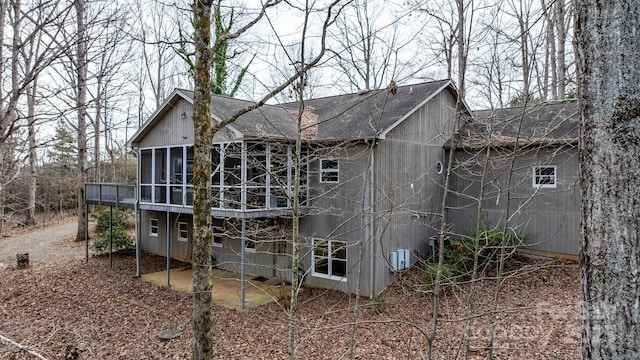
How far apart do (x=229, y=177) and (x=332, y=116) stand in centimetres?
462

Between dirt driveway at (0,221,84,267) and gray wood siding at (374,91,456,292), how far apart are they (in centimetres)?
1265

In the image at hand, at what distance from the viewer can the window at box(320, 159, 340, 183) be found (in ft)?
35.2

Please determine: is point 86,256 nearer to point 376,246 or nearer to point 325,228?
→ point 325,228

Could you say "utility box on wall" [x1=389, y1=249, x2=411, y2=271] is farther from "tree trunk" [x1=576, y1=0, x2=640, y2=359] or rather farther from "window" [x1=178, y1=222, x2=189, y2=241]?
"tree trunk" [x1=576, y1=0, x2=640, y2=359]

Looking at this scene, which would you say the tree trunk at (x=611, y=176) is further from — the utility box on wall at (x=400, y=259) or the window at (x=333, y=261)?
the window at (x=333, y=261)

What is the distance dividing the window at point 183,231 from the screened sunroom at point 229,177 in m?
1.84

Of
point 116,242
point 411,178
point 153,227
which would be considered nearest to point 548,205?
point 411,178

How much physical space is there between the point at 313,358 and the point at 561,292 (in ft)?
21.1

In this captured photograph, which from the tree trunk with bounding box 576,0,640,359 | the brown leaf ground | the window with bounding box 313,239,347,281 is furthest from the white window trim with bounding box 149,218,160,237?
the tree trunk with bounding box 576,0,640,359

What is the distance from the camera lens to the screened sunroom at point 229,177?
10.1 meters

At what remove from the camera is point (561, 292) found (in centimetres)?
924

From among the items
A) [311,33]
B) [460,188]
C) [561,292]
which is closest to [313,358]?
[311,33]

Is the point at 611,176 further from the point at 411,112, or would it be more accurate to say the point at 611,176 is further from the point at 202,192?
the point at 411,112

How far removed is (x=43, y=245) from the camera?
17.0 metres
